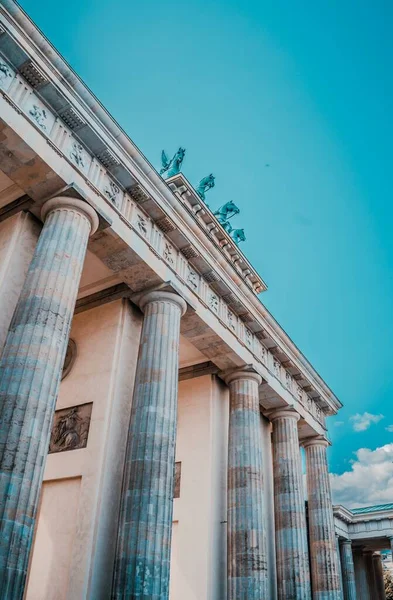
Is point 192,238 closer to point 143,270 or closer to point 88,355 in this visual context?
point 143,270

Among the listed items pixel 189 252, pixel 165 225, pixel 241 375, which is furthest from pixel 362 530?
pixel 165 225

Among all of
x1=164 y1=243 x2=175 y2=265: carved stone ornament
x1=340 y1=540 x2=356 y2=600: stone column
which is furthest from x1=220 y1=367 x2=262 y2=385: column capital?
x1=340 y1=540 x2=356 y2=600: stone column

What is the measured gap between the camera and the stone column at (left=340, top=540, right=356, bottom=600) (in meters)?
32.1

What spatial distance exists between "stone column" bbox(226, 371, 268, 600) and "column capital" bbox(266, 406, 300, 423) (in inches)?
131

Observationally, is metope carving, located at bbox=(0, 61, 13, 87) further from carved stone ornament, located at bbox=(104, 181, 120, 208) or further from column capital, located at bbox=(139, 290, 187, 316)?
column capital, located at bbox=(139, 290, 187, 316)

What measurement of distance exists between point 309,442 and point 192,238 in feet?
44.8

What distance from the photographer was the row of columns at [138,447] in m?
8.95

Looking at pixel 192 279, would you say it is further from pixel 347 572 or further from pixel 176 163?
pixel 347 572

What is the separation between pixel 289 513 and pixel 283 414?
12.9 ft

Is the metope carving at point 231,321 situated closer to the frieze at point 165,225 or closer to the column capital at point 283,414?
the frieze at point 165,225

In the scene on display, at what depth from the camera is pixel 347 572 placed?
3297 cm

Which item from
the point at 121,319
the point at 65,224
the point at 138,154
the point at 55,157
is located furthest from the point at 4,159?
the point at 121,319

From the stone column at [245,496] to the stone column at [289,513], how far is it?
306cm

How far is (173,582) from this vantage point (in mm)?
16281
